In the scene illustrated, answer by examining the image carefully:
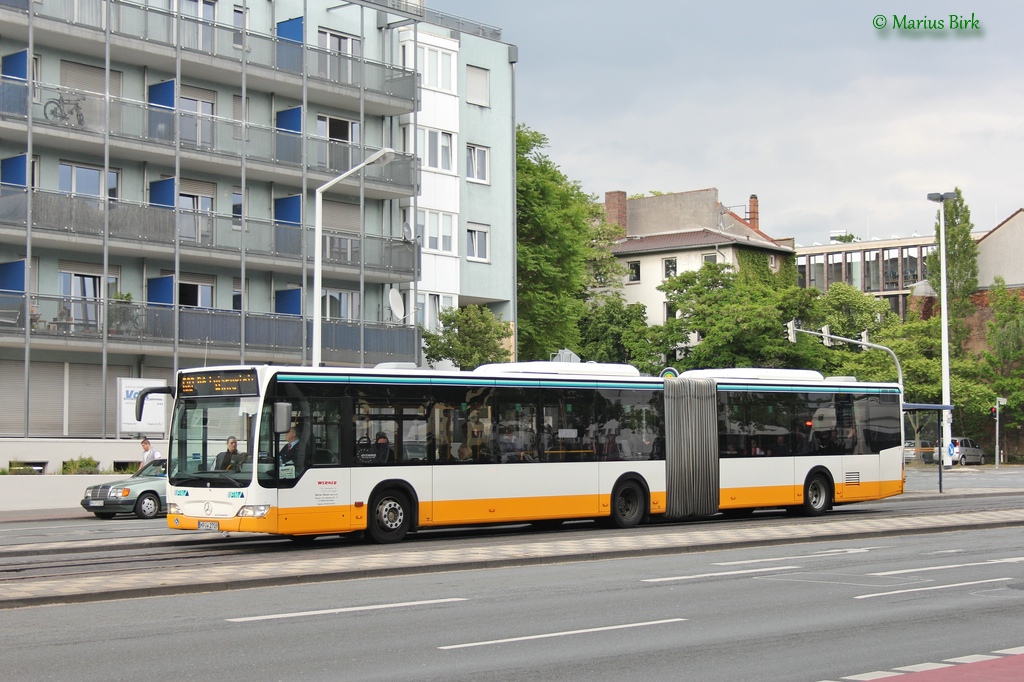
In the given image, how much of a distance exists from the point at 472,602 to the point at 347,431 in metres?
7.92

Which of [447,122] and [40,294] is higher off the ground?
[447,122]

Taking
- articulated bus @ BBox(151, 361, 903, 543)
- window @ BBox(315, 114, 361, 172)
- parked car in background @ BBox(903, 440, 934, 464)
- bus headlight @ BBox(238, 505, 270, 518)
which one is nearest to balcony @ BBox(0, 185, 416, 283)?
window @ BBox(315, 114, 361, 172)

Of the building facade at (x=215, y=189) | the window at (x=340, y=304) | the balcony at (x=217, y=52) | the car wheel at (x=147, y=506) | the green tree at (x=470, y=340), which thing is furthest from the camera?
the window at (x=340, y=304)

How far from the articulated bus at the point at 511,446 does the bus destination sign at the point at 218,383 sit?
28mm

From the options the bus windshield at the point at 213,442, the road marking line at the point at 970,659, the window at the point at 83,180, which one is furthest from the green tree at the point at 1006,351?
the road marking line at the point at 970,659

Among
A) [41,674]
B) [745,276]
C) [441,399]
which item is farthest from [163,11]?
[745,276]

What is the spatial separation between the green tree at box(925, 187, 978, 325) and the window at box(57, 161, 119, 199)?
6415cm

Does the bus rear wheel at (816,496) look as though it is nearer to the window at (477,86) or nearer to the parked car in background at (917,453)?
the window at (477,86)

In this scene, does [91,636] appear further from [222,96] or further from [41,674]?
[222,96]

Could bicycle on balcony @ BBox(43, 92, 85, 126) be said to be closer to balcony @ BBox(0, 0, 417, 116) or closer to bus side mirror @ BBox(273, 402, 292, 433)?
balcony @ BBox(0, 0, 417, 116)

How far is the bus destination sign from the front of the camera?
68.0ft

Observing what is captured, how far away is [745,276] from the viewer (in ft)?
292

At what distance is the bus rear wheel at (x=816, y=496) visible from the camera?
29031 mm

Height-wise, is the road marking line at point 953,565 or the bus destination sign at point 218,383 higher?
the bus destination sign at point 218,383
